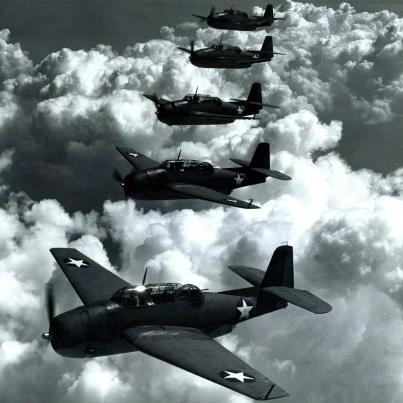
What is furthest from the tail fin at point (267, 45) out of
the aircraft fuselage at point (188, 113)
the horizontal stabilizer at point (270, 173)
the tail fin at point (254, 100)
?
the horizontal stabilizer at point (270, 173)

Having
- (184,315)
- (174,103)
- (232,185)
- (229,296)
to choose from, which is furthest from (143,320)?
(174,103)

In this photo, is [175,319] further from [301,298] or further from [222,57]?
[222,57]

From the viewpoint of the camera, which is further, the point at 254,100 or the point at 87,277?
the point at 254,100

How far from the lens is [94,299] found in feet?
81.9

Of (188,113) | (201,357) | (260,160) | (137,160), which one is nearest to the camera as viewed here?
(201,357)

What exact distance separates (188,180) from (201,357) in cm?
1876

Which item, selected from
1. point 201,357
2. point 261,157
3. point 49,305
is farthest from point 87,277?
point 261,157

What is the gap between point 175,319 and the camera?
23.2m

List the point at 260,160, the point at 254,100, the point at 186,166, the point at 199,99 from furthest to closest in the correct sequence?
the point at 254,100
the point at 199,99
the point at 260,160
the point at 186,166

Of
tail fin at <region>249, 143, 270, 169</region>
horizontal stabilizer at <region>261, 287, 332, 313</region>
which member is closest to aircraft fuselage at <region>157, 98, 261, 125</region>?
tail fin at <region>249, 143, 270, 169</region>

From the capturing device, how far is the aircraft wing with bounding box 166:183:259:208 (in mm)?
33287

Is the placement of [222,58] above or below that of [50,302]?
above

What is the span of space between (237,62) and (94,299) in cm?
3928

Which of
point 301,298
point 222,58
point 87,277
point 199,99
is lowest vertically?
point 87,277
